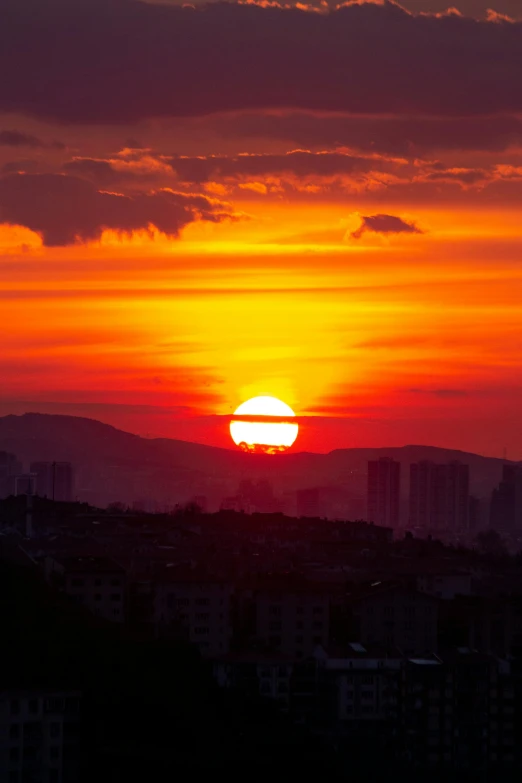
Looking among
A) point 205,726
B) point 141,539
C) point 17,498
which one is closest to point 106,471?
point 17,498

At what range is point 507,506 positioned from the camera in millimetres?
146125

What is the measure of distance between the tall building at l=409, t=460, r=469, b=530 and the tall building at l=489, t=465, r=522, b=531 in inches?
102

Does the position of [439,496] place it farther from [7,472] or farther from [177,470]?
[177,470]

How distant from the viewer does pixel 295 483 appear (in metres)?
194

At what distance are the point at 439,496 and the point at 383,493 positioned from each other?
659cm

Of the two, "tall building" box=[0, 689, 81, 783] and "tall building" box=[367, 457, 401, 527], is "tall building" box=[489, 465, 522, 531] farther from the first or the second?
"tall building" box=[0, 689, 81, 783]

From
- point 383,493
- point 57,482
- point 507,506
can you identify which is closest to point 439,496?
point 507,506

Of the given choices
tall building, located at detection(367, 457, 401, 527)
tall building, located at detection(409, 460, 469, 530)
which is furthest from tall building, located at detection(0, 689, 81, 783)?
tall building, located at detection(409, 460, 469, 530)

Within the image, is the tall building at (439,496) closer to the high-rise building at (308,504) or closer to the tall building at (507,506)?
the tall building at (507,506)

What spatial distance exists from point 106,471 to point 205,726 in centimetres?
15255

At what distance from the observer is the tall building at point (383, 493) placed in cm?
13688

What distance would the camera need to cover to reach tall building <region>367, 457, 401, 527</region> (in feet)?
449

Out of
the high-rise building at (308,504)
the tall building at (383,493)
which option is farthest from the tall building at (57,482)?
the tall building at (383,493)

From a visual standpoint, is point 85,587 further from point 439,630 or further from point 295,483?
point 295,483
